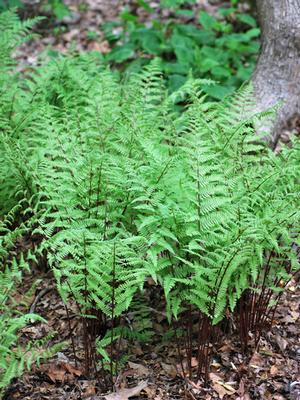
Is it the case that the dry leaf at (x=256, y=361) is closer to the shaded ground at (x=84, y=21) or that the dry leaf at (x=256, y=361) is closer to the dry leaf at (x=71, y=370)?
the dry leaf at (x=71, y=370)

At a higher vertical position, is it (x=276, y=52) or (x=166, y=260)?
(x=276, y=52)

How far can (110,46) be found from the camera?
27.1ft

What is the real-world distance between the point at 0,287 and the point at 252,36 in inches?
218

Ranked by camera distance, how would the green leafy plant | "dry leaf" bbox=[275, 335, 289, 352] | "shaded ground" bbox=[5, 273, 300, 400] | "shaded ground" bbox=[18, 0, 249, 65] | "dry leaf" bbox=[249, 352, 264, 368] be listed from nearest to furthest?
"shaded ground" bbox=[5, 273, 300, 400]
"dry leaf" bbox=[249, 352, 264, 368]
"dry leaf" bbox=[275, 335, 289, 352]
the green leafy plant
"shaded ground" bbox=[18, 0, 249, 65]

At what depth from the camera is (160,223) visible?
138 inches

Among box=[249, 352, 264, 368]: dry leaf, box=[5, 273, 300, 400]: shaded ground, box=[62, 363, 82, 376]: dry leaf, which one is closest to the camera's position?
box=[5, 273, 300, 400]: shaded ground

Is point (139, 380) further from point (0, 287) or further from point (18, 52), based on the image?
point (18, 52)

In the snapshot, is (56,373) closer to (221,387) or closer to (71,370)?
(71,370)

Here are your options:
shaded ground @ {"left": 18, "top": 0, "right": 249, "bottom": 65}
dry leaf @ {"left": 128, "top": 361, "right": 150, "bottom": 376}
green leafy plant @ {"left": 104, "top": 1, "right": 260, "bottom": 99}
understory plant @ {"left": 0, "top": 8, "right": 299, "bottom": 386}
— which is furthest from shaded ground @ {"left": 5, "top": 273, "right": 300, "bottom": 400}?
shaded ground @ {"left": 18, "top": 0, "right": 249, "bottom": 65}

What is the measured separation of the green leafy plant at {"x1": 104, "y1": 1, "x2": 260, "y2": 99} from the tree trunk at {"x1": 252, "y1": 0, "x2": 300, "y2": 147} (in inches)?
27.2

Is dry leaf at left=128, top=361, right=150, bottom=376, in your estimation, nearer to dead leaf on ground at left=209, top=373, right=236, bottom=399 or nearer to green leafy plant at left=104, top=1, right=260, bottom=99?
dead leaf on ground at left=209, top=373, right=236, bottom=399

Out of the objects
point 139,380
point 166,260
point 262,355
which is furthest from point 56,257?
point 262,355

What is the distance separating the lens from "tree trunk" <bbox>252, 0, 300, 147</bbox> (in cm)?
580

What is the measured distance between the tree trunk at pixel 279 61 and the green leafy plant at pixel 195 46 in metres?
0.69
